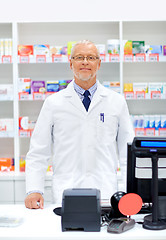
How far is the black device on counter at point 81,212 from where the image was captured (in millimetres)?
1607

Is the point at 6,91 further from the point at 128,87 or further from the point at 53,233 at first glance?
the point at 53,233

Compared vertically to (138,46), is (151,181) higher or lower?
lower

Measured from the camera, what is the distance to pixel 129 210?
5.54ft

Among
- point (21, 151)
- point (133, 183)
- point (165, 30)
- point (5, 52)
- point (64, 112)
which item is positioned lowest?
point (21, 151)

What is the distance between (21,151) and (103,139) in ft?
7.03

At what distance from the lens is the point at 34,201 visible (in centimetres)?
207

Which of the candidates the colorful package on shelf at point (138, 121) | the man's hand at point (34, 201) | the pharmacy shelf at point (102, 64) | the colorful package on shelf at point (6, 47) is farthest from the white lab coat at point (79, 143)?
the pharmacy shelf at point (102, 64)

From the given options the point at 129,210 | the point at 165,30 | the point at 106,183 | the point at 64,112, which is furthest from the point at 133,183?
the point at 165,30

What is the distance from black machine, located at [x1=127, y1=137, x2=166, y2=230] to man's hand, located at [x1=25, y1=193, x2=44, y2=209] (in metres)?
0.57

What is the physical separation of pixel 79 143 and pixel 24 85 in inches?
68.4

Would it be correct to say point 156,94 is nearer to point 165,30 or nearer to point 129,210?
point 165,30

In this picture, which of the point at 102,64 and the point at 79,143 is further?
the point at 102,64

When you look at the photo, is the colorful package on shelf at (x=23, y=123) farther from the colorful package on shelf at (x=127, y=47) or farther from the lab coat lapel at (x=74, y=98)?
the lab coat lapel at (x=74, y=98)
